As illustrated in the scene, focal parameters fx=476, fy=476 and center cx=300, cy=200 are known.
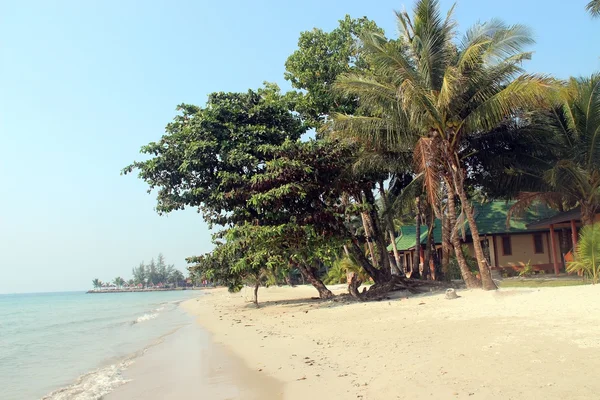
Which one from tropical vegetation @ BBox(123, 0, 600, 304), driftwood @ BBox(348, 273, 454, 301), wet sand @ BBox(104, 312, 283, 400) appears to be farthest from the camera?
driftwood @ BBox(348, 273, 454, 301)

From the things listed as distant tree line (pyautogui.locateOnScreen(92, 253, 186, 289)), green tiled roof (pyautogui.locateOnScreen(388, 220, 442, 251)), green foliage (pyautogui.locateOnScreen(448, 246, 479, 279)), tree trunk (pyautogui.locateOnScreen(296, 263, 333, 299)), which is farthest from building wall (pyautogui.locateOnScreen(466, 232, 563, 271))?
distant tree line (pyautogui.locateOnScreen(92, 253, 186, 289))

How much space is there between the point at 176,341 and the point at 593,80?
1593 centimetres

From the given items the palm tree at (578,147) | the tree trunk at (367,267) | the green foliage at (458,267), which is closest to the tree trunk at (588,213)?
the palm tree at (578,147)

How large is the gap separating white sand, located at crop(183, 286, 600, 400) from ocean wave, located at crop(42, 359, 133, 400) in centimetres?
242

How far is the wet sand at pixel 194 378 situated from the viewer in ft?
22.6

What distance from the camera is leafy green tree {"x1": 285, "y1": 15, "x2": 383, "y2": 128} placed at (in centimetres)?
1869

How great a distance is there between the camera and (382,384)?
19.5 ft

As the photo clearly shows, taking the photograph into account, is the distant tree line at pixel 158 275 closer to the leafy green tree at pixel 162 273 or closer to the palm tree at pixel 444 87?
the leafy green tree at pixel 162 273

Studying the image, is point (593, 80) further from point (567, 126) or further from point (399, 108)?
point (399, 108)

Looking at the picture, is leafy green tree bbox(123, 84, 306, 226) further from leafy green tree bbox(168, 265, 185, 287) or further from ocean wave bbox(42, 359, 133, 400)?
leafy green tree bbox(168, 265, 185, 287)

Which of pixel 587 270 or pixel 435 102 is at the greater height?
pixel 435 102

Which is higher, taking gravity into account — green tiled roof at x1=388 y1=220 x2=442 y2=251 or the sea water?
green tiled roof at x1=388 y1=220 x2=442 y2=251

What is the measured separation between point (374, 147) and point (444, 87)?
3.98 m

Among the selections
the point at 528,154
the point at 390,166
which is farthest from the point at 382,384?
the point at 528,154
